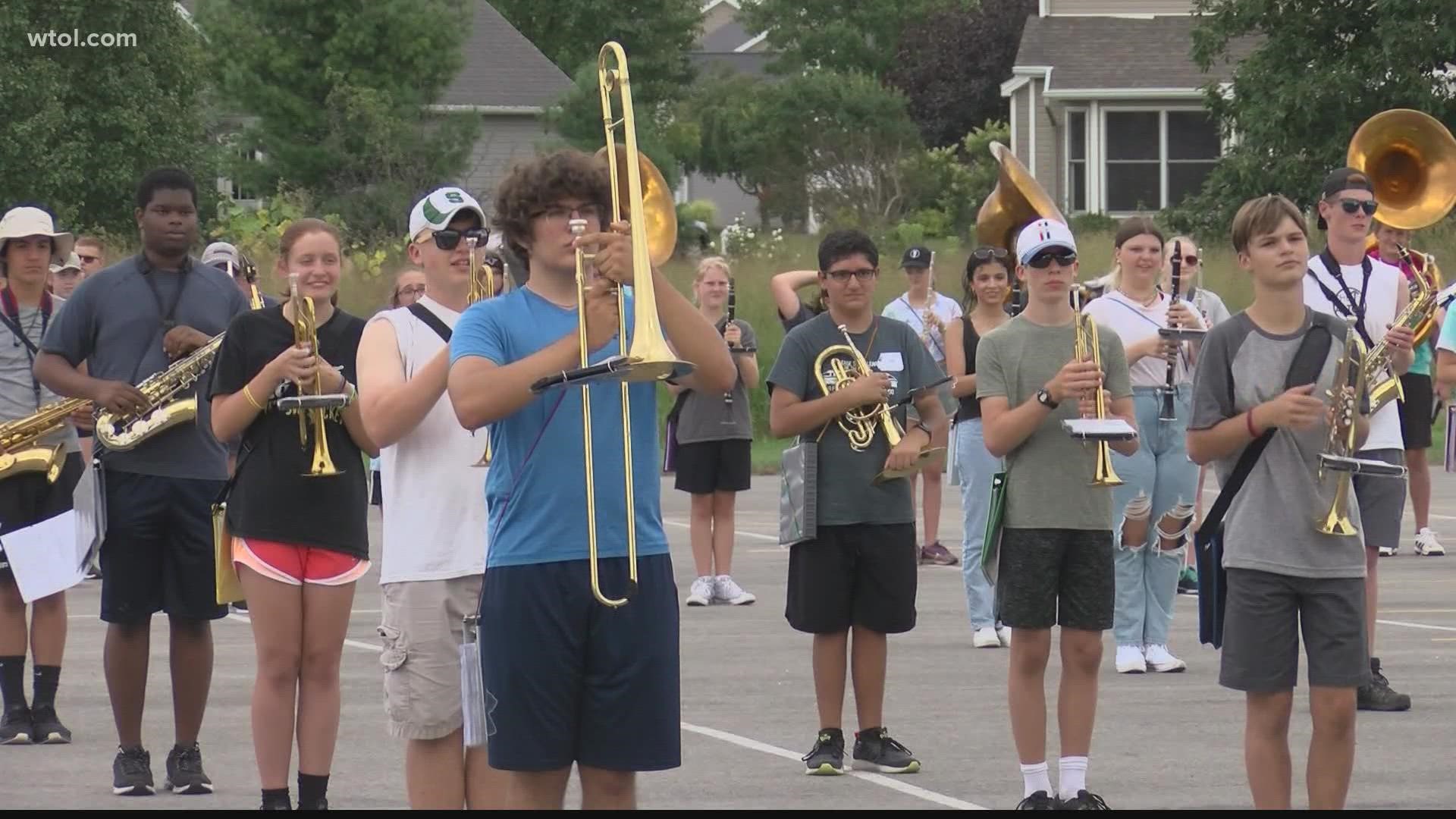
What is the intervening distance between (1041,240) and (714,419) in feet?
19.5

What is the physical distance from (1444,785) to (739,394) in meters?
6.42

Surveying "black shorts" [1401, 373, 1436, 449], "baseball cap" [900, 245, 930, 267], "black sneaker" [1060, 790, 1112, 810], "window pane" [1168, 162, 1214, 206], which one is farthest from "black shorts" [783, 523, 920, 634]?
"window pane" [1168, 162, 1214, 206]

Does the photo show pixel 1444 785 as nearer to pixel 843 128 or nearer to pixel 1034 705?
pixel 1034 705

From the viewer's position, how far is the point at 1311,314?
7.09 meters

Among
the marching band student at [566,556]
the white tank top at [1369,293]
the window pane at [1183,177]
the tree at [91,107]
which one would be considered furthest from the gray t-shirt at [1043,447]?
the window pane at [1183,177]

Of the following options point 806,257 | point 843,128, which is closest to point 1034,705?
point 806,257

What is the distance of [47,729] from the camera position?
374 inches

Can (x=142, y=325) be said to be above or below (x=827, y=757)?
above

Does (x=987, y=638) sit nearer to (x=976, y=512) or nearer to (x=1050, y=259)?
(x=976, y=512)

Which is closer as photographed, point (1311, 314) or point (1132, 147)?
point (1311, 314)

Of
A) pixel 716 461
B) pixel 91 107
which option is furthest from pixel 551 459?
pixel 91 107

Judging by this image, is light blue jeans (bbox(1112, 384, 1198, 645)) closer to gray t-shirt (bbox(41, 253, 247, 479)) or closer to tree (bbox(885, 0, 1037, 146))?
gray t-shirt (bbox(41, 253, 247, 479))

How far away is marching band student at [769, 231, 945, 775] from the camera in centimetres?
875

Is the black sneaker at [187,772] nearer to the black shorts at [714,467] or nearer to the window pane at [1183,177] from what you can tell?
the black shorts at [714,467]
